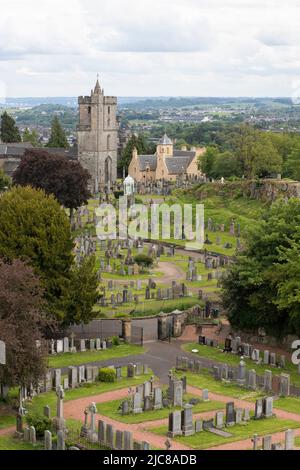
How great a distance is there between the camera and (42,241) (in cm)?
4325

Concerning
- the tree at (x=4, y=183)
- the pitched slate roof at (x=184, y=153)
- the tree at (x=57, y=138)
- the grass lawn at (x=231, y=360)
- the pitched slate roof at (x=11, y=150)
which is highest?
the tree at (x=57, y=138)

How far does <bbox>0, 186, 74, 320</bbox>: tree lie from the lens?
4278 cm

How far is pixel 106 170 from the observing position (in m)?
121

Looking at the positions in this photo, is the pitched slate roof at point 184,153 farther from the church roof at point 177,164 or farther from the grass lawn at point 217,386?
the grass lawn at point 217,386

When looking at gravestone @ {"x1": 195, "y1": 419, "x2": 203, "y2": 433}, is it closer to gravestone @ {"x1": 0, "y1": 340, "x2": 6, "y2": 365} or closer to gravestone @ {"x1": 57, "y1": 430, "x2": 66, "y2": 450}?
gravestone @ {"x1": 57, "y1": 430, "x2": 66, "y2": 450}

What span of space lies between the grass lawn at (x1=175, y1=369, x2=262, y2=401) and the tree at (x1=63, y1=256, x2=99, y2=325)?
6551 mm

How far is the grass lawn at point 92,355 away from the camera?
40656mm

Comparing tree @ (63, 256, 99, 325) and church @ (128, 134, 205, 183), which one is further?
church @ (128, 134, 205, 183)

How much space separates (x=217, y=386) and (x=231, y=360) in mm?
4602

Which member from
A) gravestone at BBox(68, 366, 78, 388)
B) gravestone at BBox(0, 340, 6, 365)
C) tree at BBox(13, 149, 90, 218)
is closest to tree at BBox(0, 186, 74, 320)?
gravestone at BBox(68, 366, 78, 388)

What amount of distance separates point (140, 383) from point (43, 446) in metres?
8.53

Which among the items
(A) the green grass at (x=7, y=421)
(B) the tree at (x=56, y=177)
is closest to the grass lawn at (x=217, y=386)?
(A) the green grass at (x=7, y=421)

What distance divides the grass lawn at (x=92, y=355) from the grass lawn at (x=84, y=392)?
296cm

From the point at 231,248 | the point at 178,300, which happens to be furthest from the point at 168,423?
the point at 231,248
